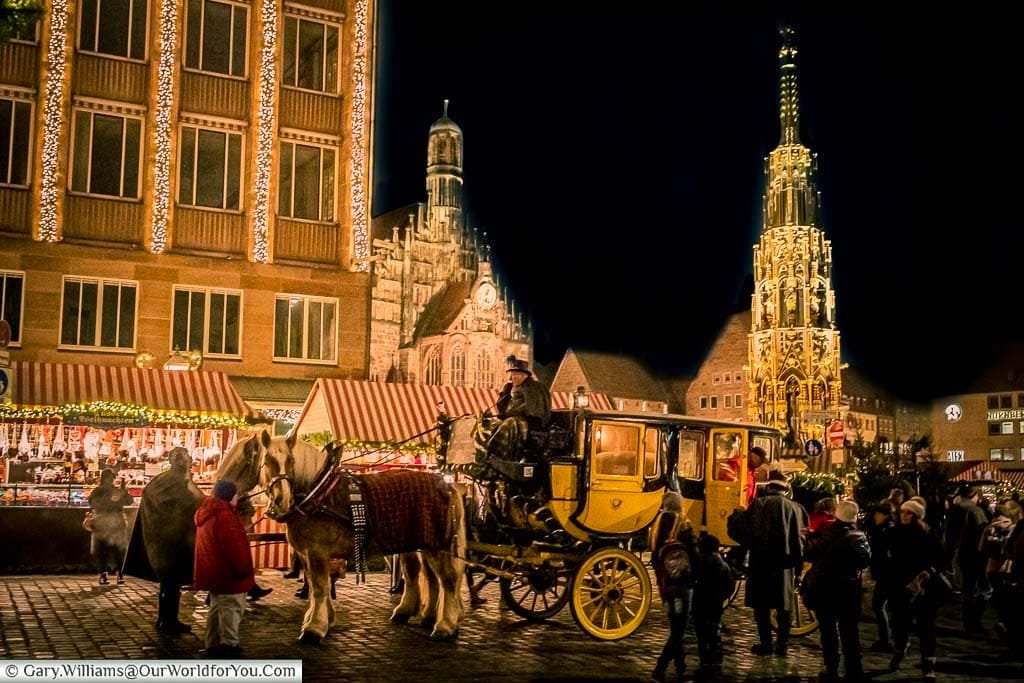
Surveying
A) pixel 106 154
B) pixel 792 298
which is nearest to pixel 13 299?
pixel 106 154

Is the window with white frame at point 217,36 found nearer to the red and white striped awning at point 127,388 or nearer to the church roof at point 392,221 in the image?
the red and white striped awning at point 127,388

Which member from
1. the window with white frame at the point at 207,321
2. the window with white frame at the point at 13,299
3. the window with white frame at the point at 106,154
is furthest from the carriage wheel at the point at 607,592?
the window with white frame at the point at 106,154

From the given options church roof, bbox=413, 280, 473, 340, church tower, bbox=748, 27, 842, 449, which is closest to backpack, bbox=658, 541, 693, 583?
church roof, bbox=413, 280, 473, 340

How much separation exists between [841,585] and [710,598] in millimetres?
1256

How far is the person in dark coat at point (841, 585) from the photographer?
10008 mm

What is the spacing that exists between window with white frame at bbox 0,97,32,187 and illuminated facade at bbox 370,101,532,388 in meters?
51.2

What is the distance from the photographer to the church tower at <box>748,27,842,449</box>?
A: 9138 cm

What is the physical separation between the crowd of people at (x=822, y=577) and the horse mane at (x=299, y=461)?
3642mm

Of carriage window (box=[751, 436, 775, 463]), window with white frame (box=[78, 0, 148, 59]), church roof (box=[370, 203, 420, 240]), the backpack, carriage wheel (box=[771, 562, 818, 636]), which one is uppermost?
church roof (box=[370, 203, 420, 240])

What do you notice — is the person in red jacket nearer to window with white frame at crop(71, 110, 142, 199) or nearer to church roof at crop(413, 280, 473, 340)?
window with white frame at crop(71, 110, 142, 199)

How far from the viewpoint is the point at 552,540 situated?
42.3ft

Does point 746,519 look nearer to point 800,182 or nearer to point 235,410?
point 235,410

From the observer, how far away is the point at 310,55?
28266mm

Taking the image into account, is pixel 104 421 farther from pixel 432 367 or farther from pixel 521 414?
pixel 432 367
